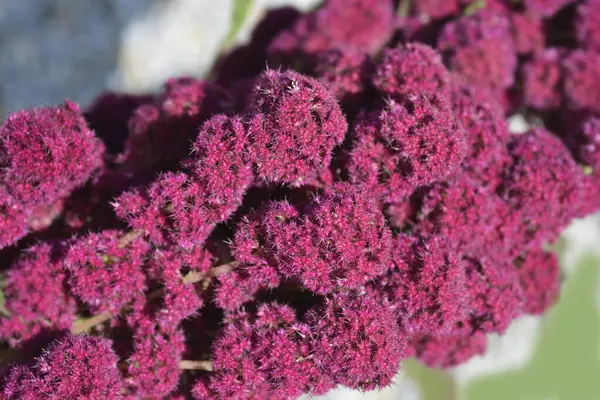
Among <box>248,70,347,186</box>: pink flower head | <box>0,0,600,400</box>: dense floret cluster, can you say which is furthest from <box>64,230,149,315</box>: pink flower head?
<box>248,70,347,186</box>: pink flower head

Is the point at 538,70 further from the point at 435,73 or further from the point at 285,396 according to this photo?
the point at 285,396

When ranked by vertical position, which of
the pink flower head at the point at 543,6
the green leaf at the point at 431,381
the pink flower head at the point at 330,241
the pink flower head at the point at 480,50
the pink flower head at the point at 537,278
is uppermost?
the pink flower head at the point at 543,6

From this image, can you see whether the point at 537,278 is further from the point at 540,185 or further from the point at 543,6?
the point at 543,6

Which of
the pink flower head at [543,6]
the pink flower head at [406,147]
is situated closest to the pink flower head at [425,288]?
the pink flower head at [406,147]

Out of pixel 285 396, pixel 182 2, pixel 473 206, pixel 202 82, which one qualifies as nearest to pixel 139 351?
pixel 285 396

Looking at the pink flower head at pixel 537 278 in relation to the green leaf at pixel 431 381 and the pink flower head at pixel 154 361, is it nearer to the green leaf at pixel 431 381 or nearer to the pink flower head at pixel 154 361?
the green leaf at pixel 431 381

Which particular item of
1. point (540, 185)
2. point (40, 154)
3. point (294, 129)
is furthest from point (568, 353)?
point (40, 154)
